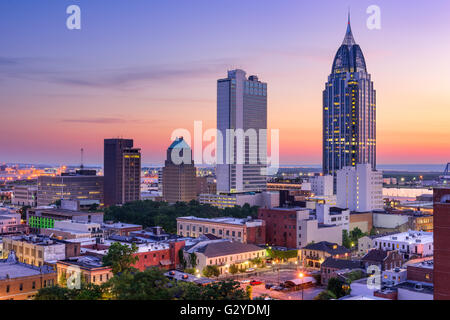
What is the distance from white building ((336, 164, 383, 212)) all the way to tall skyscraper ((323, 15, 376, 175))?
43.4 m

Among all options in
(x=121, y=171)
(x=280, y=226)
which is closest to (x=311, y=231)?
(x=280, y=226)

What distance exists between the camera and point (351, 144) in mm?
106562

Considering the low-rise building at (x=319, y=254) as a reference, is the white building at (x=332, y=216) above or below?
above

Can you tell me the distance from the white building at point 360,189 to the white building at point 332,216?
13.6 m

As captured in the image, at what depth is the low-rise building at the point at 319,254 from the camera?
3436cm

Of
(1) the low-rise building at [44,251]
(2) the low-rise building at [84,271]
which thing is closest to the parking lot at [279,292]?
(2) the low-rise building at [84,271]

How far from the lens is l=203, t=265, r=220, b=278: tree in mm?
29922

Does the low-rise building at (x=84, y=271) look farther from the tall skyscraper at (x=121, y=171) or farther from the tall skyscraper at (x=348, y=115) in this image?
the tall skyscraper at (x=348, y=115)

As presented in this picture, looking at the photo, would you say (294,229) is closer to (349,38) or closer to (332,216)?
(332,216)

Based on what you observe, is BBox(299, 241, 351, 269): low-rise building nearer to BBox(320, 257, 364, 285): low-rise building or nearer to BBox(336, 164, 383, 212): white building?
BBox(320, 257, 364, 285): low-rise building

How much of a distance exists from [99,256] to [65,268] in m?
3.26

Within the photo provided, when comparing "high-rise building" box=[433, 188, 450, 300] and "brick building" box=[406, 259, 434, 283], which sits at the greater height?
"high-rise building" box=[433, 188, 450, 300]

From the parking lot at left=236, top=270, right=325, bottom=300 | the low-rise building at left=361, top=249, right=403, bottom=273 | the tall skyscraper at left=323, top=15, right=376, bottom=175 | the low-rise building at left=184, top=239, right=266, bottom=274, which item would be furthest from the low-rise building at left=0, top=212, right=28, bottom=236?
the tall skyscraper at left=323, top=15, right=376, bottom=175
